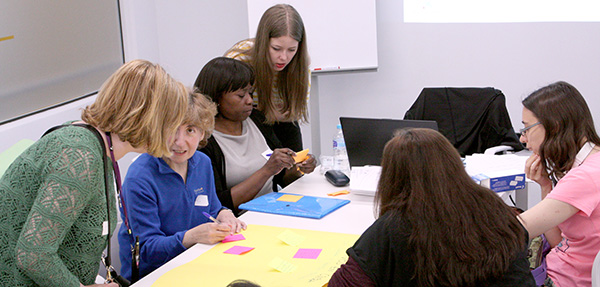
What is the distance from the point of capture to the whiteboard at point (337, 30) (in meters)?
4.34

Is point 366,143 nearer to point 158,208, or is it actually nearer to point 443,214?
point 158,208

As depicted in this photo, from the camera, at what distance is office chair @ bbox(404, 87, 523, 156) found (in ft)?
12.1

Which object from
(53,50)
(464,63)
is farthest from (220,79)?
(464,63)

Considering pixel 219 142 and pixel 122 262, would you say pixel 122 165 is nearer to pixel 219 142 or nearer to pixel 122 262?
pixel 219 142

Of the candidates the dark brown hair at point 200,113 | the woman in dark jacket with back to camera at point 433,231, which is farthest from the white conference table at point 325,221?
the woman in dark jacket with back to camera at point 433,231

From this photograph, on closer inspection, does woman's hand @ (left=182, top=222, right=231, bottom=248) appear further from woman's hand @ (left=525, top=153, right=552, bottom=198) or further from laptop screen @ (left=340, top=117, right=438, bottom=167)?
woman's hand @ (left=525, top=153, right=552, bottom=198)

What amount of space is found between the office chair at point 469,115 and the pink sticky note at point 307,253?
227cm

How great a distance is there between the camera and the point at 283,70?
2908 mm

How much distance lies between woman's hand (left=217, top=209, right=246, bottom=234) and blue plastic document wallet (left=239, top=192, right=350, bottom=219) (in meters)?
0.18

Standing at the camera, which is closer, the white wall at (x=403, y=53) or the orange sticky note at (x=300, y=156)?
the orange sticky note at (x=300, y=156)

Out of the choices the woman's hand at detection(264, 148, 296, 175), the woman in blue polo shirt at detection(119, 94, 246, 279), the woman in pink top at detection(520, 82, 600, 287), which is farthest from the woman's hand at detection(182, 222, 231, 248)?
the woman in pink top at detection(520, 82, 600, 287)

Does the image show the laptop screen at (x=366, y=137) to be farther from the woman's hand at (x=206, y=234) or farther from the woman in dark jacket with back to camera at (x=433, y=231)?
the woman in dark jacket with back to camera at (x=433, y=231)

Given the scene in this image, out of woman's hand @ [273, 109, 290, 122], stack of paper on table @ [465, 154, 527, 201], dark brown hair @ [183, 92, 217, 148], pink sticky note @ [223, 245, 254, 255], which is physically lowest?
pink sticky note @ [223, 245, 254, 255]

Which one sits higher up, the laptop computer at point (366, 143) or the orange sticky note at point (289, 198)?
the laptop computer at point (366, 143)
